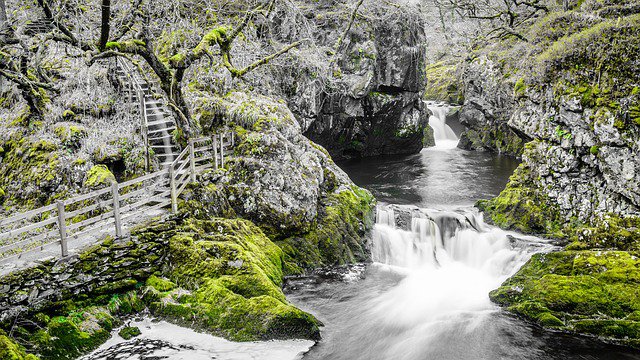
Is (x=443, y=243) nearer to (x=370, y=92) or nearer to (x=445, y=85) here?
(x=370, y=92)

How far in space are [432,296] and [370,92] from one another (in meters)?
19.2

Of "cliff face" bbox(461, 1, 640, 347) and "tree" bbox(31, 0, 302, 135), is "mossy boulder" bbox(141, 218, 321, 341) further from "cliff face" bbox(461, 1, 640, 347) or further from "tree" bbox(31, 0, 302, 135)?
"cliff face" bbox(461, 1, 640, 347)

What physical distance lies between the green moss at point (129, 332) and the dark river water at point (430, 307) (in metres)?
3.61

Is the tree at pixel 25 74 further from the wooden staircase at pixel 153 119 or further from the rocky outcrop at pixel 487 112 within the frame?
the rocky outcrop at pixel 487 112

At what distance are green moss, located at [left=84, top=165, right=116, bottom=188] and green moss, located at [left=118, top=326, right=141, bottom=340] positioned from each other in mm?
4682

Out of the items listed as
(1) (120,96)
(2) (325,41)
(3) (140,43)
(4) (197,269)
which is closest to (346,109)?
(2) (325,41)

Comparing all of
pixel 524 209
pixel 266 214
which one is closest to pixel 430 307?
pixel 266 214

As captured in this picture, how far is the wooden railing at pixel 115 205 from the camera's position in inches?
363

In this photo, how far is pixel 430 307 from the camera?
11.6 m

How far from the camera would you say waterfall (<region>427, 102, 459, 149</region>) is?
38.4 m

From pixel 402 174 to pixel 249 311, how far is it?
762 inches

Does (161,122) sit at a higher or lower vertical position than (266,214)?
higher

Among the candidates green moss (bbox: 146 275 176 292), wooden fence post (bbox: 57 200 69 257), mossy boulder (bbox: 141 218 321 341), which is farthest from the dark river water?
wooden fence post (bbox: 57 200 69 257)

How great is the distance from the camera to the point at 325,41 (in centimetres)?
2556
